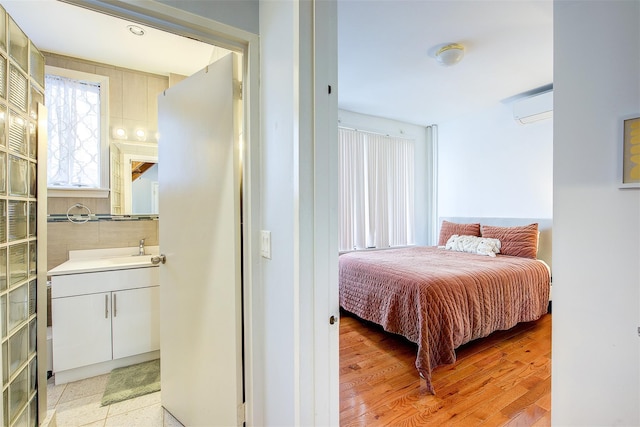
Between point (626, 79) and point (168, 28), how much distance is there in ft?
5.67

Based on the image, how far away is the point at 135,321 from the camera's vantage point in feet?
7.08

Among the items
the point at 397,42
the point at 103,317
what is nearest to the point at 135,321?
the point at 103,317

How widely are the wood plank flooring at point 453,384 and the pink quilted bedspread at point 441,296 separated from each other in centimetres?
16

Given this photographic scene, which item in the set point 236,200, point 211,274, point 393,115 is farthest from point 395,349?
point 393,115

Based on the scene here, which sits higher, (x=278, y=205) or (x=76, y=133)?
(x=76, y=133)

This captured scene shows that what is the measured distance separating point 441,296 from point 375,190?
8.02ft

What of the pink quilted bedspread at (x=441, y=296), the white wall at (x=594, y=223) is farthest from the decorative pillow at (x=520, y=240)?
the white wall at (x=594, y=223)

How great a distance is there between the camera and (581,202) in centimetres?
117

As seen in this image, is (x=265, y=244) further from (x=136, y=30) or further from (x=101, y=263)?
(x=136, y=30)

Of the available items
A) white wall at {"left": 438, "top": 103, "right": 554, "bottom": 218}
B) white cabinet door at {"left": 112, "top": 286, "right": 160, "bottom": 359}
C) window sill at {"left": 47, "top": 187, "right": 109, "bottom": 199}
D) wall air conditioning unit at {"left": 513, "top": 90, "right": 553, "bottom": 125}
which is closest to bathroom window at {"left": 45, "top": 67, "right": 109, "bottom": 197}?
window sill at {"left": 47, "top": 187, "right": 109, "bottom": 199}

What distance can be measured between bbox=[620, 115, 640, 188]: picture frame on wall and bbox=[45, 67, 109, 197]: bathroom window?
3160mm

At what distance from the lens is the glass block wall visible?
114cm

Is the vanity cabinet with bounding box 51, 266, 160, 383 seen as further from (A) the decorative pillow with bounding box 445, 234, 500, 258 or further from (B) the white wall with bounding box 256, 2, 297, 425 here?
(A) the decorative pillow with bounding box 445, 234, 500, 258

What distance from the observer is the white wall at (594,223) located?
1047mm
